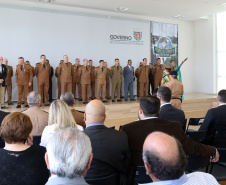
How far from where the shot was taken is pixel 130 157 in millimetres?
2201

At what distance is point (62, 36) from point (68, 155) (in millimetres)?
9987

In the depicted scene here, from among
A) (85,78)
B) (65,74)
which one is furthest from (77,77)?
(65,74)

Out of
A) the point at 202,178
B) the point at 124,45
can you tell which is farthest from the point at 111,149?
the point at 124,45

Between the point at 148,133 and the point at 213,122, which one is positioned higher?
the point at 148,133

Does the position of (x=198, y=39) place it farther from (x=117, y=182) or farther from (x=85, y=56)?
(x=117, y=182)

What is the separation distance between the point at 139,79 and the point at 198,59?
5267mm

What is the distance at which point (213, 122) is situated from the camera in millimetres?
3221

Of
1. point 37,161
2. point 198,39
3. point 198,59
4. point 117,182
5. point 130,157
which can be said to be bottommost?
point 117,182

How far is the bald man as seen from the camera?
1955 mm

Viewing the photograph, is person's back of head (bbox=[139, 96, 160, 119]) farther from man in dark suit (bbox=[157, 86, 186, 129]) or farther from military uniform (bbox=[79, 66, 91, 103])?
military uniform (bbox=[79, 66, 91, 103])

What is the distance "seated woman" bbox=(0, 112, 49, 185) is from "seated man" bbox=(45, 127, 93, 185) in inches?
19.3

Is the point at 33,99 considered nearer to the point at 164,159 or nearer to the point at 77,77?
the point at 164,159

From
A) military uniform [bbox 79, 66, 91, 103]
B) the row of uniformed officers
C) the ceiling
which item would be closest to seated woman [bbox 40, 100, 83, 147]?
the row of uniformed officers

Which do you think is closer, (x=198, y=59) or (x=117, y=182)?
(x=117, y=182)
